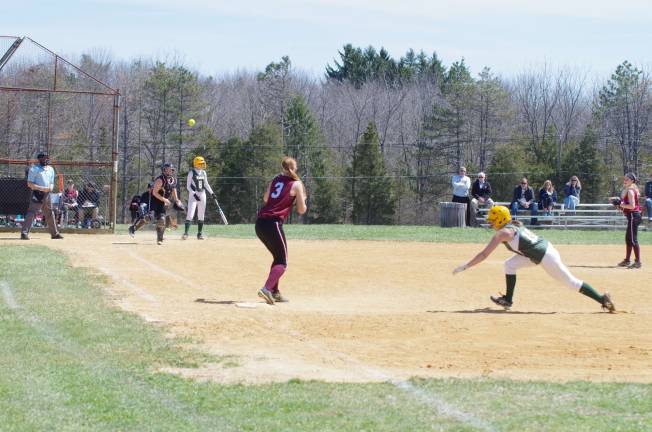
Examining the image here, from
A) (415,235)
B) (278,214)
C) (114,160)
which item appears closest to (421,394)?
(278,214)

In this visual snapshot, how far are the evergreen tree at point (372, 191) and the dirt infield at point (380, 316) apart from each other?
41.1 m

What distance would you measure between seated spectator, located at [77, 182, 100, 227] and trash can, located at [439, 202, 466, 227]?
1103cm

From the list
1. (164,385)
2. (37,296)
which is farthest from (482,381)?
(37,296)

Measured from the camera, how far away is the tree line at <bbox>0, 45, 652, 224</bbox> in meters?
58.4

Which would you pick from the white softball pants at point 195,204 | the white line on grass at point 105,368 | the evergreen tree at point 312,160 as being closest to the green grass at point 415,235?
the white softball pants at point 195,204

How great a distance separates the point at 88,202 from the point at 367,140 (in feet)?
116

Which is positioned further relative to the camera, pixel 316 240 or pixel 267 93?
pixel 267 93

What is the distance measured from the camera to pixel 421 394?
7.21 m

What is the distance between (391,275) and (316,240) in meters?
8.61

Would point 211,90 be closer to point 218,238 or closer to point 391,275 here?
point 218,238

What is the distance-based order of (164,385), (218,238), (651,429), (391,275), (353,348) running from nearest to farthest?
1. (651,429)
2. (164,385)
3. (353,348)
4. (391,275)
5. (218,238)

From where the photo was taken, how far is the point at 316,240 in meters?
25.3

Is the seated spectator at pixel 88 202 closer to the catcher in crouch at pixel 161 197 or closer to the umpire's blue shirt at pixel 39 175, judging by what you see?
the umpire's blue shirt at pixel 39 175

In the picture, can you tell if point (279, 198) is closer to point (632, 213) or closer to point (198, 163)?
point (632, 213)
